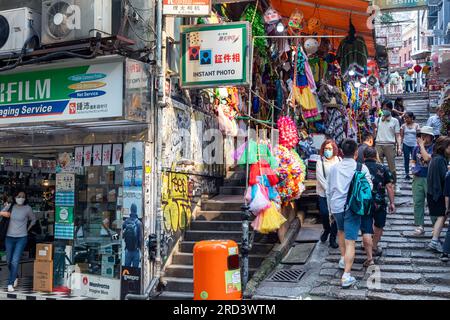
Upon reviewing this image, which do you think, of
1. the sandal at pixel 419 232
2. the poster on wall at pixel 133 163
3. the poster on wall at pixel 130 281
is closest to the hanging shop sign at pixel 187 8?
the poster on wall at pixel 133 163

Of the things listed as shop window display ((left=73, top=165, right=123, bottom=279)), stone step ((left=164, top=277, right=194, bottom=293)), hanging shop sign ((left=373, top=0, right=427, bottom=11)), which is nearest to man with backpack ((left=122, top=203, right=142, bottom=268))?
shop window display ((left=73, top=165, right=123, bottom=279))

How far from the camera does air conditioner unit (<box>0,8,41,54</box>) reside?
9.12 m

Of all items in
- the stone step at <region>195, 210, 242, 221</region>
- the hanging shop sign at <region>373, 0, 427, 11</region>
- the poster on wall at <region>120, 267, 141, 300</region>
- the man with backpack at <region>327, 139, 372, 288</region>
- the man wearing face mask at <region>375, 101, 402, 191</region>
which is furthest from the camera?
the hanging shop sign at <region>373, 0, 427, 11</region>

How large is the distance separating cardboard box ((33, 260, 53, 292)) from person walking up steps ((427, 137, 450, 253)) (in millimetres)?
6959

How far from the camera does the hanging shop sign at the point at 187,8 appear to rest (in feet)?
27.2

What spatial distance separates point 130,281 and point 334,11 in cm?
746

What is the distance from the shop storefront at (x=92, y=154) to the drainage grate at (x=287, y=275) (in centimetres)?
215

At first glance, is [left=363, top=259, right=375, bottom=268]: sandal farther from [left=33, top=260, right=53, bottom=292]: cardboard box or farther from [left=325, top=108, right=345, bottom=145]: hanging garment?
[left=33, top=260, right=53, bottom=292]: cardboard box

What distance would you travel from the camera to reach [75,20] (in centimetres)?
848

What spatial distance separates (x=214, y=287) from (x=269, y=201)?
264 centimetres

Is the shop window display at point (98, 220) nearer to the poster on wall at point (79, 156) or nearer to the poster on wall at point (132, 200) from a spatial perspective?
the poster on wall at point (79, 156)

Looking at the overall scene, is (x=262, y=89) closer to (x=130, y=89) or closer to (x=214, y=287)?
(x=130, y=89)

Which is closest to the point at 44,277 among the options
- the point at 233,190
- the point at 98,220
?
the point at 98,220
